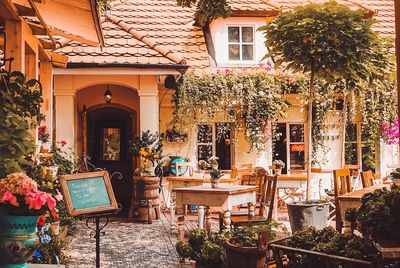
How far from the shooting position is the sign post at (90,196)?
4852mm

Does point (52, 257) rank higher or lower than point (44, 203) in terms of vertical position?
lower

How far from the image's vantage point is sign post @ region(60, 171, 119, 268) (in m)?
4.85

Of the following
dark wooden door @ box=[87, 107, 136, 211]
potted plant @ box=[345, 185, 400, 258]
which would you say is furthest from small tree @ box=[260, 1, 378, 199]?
dark wooden door @ box=[87, 107, 136, 211]

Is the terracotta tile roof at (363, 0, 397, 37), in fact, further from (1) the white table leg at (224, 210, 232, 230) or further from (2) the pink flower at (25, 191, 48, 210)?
(2) the pink flower at (25, 191, 48, 210)

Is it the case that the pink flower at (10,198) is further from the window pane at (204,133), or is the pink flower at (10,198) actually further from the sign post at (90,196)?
the window pane at (204,133)

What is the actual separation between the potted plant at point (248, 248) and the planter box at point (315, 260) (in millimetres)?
813

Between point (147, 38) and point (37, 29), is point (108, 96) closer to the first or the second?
point (147, 38)

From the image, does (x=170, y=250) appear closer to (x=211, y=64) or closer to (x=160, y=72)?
(x=160, y=72)

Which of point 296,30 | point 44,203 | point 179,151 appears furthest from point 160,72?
point 44,203

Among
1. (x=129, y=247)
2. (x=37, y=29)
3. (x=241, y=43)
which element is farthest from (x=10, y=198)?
(x=241, y=43)

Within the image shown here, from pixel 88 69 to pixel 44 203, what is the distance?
824cm

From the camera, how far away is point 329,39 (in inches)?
285

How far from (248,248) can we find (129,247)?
3.45m

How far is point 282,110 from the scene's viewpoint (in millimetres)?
12555
